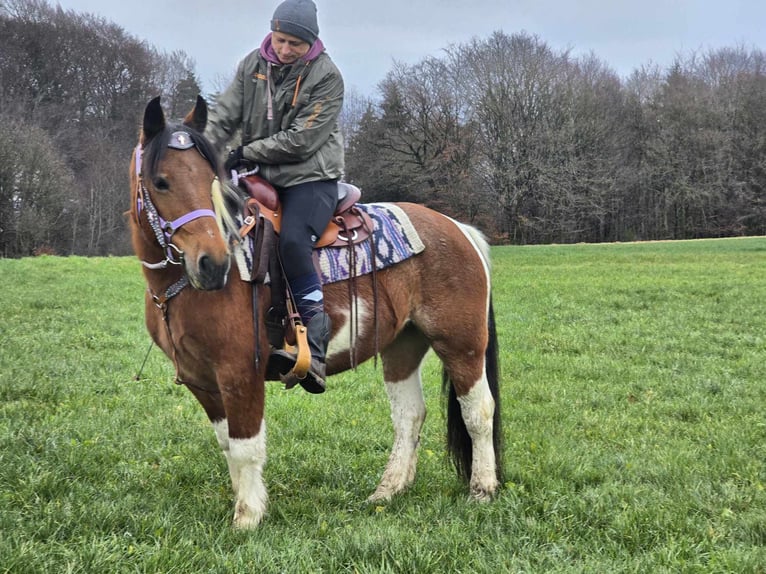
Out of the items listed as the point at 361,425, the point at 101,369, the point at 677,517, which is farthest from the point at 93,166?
the point at 677,517

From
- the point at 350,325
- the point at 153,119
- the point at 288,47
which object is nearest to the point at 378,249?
the point at 350,325

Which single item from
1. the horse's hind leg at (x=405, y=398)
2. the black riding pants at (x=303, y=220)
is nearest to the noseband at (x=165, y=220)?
the black riding pants at (x=303, y=220)

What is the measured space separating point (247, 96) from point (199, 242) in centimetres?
139

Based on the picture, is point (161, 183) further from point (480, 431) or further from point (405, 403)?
point (480, 431)

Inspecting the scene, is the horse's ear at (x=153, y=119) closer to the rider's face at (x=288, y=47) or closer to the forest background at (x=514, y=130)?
the rider's face at (x=288, y=47)

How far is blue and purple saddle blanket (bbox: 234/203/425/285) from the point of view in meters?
3.86

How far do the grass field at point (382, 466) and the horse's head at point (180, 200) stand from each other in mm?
1520

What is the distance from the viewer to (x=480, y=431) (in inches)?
169

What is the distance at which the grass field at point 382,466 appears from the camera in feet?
10.3

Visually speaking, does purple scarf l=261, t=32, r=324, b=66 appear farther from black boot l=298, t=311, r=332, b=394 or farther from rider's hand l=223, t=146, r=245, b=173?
black boot l=298, t=311, r=332, b=394

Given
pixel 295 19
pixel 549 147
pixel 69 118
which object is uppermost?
pixel 69 118

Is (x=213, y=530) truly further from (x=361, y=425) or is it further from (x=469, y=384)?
(x=361, y=425)

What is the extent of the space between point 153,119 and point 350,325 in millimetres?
1740

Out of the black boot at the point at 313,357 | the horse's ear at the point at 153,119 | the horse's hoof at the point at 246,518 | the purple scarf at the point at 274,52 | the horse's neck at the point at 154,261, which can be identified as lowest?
the horse's hoof at the point at 246,518
